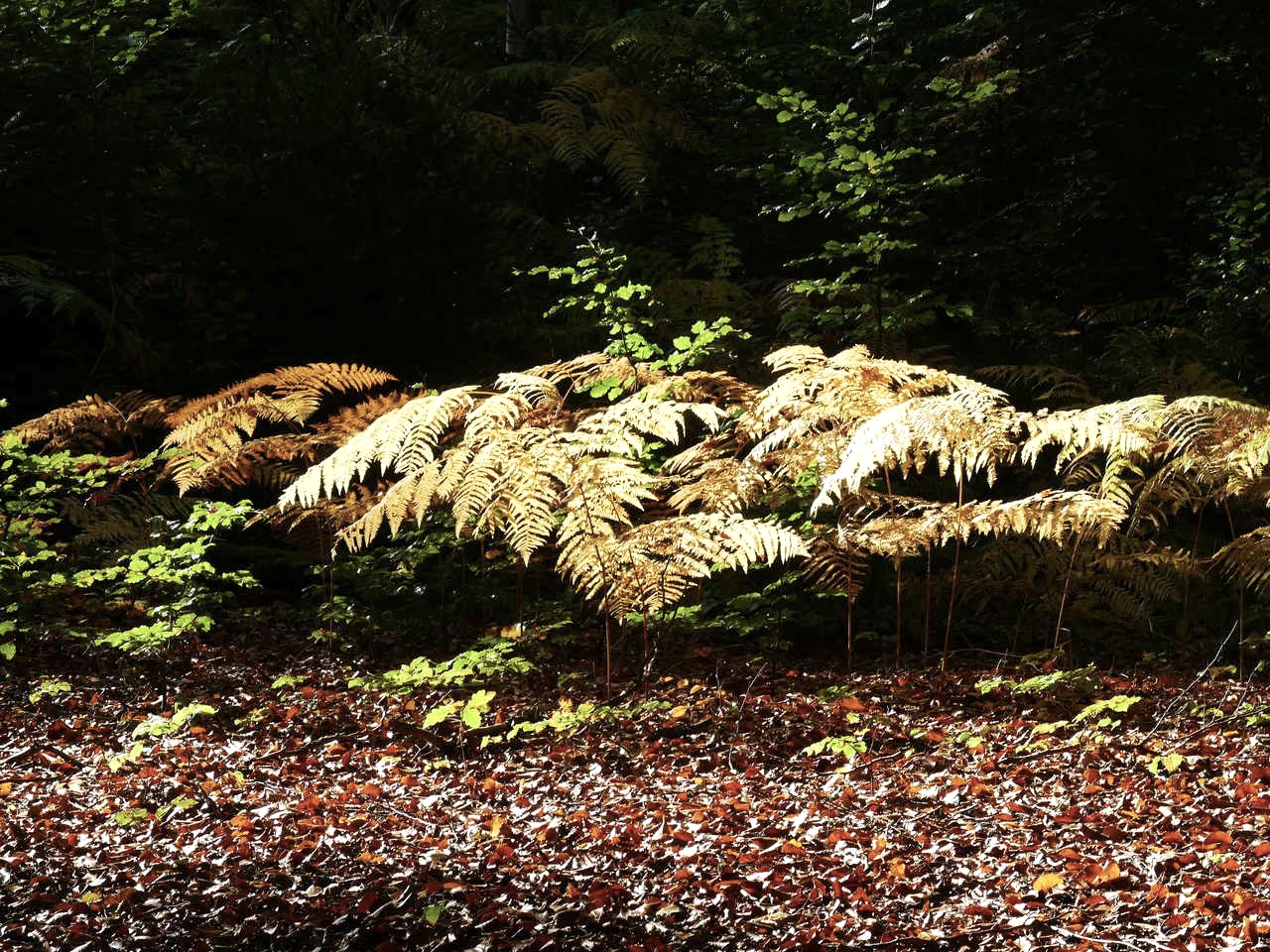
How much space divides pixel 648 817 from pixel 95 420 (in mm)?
4088

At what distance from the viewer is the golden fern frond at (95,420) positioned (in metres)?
5.62

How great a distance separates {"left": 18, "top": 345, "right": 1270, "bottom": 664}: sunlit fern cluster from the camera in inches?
159

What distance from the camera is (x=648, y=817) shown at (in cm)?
341

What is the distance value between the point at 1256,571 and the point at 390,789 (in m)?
3.43

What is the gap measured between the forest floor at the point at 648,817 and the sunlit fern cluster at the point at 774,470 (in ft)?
1.79

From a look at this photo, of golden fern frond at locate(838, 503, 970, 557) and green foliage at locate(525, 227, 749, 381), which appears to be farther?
green foliage at locate(525, 227, 749, 381)

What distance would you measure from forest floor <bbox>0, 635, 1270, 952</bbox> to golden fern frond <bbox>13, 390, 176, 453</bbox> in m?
1.42

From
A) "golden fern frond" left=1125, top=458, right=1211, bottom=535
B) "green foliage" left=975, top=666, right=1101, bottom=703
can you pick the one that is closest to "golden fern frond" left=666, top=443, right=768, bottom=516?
"green foliage" left=975, top=666, right=1101, bottom=703

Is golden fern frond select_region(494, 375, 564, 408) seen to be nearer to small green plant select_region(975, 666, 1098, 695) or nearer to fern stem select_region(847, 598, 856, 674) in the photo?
fern stem select_region(847, 598, 856, 674)

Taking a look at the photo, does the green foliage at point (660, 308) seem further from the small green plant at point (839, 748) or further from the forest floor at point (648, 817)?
the small green plant at point (839, 748)

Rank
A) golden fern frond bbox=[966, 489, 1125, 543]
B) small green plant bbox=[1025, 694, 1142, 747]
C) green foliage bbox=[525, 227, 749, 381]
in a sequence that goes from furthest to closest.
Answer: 1. green foliage bbox=[525, 227, 749, 381]
2. golden fern frond bbox=[966, 489, 1125, 543]
3. small green plant bbox=[1025, 694, 1142, 747]

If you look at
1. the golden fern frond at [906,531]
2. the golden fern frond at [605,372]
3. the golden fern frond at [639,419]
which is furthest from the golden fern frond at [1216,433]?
the golden fern frond at [605,372]

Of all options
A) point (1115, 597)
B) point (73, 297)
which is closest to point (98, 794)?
point (73, 297)

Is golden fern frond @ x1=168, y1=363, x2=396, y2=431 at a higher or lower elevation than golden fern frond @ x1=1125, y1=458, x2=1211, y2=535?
higher
